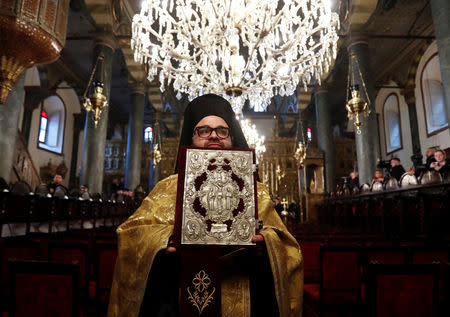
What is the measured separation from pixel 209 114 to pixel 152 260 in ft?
3.32

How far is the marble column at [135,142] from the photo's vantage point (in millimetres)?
15945

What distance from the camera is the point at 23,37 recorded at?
5465 mm

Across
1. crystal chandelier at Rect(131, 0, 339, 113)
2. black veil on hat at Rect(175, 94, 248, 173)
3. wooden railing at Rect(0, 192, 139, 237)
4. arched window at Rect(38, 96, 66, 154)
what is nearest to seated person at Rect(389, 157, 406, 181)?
crystal chandelier at Rect(131, 0, 339, 113)

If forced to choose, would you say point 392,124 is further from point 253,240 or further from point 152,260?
point 152,260

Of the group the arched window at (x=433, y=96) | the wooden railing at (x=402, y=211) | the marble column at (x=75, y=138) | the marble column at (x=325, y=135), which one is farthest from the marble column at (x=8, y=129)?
the arched window at (x=433, y=96)

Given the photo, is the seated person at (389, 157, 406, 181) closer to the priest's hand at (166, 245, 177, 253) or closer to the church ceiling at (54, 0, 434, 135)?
the church ceiling at (54, 0, 434, 135)

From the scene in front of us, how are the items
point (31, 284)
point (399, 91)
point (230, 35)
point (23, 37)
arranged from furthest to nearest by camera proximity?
point (399, 91), point (230, 35), point (23, 37), point (31, 284)

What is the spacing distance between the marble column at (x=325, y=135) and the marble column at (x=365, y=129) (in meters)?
5.33

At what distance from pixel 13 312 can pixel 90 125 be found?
10166 mm

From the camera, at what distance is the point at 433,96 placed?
1602 cm

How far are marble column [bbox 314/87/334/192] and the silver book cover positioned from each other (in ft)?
51.1

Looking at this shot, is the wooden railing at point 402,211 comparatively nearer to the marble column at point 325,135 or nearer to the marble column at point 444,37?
the marble column at point 444,37

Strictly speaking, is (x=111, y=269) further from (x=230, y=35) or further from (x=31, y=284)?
(x=230, y=35)

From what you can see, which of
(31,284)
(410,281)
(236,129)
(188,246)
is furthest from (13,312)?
(410,281)
